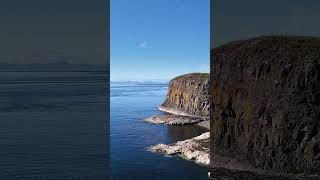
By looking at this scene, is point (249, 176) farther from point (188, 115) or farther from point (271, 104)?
point (188, 115)

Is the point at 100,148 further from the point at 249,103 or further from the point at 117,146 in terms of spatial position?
the point at 249,103

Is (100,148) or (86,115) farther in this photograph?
(86,115)

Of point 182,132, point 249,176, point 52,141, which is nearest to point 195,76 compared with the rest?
point 182,132

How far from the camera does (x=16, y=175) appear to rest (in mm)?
75375

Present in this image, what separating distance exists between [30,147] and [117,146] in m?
20.1

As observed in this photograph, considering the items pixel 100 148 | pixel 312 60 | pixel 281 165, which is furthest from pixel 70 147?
pixel 312 60

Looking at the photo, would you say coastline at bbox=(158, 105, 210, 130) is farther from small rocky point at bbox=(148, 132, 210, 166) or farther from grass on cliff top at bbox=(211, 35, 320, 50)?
grass on cliff top at bbox=(211, 35, 320, 50)

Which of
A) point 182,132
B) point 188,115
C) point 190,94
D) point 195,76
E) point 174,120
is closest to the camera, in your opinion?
point 182,132

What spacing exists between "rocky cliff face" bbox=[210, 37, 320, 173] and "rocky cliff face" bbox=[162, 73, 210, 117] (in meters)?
69.1

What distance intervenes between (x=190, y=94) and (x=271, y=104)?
9113 cm

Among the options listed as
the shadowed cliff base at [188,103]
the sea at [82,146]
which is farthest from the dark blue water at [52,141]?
the shadowed cliff base at [188,103]

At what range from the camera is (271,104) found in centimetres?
8256

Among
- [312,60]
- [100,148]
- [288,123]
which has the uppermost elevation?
[312,60]

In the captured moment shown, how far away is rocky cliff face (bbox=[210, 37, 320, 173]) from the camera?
77.9 metres
